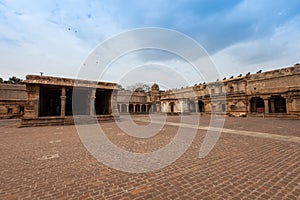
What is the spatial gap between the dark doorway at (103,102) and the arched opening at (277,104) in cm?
2784

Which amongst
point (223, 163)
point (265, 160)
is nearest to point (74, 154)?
point (223, 163)

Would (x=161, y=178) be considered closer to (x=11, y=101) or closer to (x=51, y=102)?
(x=51, y=102)

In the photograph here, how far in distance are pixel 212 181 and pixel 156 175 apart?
4.41 feet

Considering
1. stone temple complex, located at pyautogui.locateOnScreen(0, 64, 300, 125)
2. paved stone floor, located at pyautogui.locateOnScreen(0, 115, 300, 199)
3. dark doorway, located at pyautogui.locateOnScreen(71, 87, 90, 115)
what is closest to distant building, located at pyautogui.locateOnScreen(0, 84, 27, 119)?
stone temple complex, located at pyautogui.locateOnScreen(0, 64, 300, 125)

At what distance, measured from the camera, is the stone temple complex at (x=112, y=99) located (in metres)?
16.8

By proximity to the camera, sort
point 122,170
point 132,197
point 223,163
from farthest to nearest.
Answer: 1. point 223,163
2. point 122,170
3. point 132,197

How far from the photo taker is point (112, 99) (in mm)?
21328

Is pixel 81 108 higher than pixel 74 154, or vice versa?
pixel 81 108

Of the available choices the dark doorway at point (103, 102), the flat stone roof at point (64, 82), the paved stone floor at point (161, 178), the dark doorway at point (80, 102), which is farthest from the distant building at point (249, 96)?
the paved stone floor at point (161, 178)

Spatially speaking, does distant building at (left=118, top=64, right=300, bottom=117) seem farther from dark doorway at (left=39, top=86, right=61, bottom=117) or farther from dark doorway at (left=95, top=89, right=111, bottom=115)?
dark doorway at (left=39, top=86, right=61, bottom=117)

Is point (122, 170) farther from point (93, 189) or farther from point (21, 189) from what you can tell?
point (21, 189)

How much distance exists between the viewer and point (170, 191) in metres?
3.18

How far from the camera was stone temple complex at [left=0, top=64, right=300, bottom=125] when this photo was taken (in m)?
16.8

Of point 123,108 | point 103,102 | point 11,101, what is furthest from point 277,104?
point 11,101
